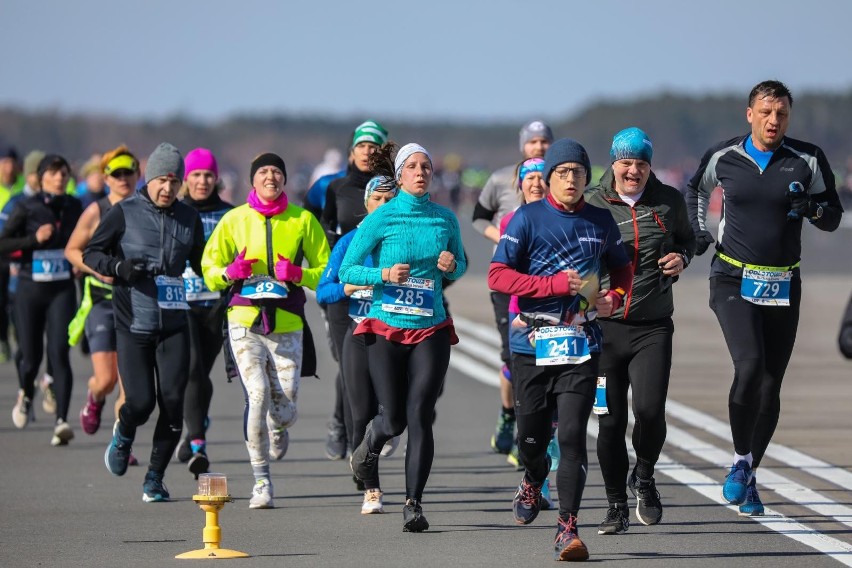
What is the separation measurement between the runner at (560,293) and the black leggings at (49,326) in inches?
244

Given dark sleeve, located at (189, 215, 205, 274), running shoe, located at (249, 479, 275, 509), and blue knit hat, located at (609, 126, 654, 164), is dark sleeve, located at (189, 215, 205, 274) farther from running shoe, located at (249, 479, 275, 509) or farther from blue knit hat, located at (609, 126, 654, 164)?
blue knit hat, located at (609, 126, 654, 164)

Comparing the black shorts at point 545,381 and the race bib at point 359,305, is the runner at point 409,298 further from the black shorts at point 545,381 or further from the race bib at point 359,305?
the race bib at point 359,305

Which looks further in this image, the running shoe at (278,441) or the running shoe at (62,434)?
the running shoe at (62,434)

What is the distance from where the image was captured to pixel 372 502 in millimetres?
11180

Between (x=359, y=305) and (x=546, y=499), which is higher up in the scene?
(x=359, y=305)

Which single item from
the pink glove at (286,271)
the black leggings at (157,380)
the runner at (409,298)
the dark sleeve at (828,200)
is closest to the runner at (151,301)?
the black leggings at (157,380)

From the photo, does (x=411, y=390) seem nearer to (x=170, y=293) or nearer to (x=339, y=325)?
(x=170, y=293)

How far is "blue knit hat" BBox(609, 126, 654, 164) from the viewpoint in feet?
33.9

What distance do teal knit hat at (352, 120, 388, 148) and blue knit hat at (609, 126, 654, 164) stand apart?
129 inches

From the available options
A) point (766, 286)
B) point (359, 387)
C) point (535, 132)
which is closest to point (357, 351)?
point (359, 387)

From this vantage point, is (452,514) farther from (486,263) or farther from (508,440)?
(486,263)

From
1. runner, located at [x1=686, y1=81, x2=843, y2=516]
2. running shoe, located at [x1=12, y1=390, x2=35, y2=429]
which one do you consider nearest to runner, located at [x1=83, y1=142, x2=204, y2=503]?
runner, located at [x1=686, y1=81, x2=843, y2=516]

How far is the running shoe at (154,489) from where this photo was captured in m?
11.8

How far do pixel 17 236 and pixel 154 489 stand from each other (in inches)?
172
